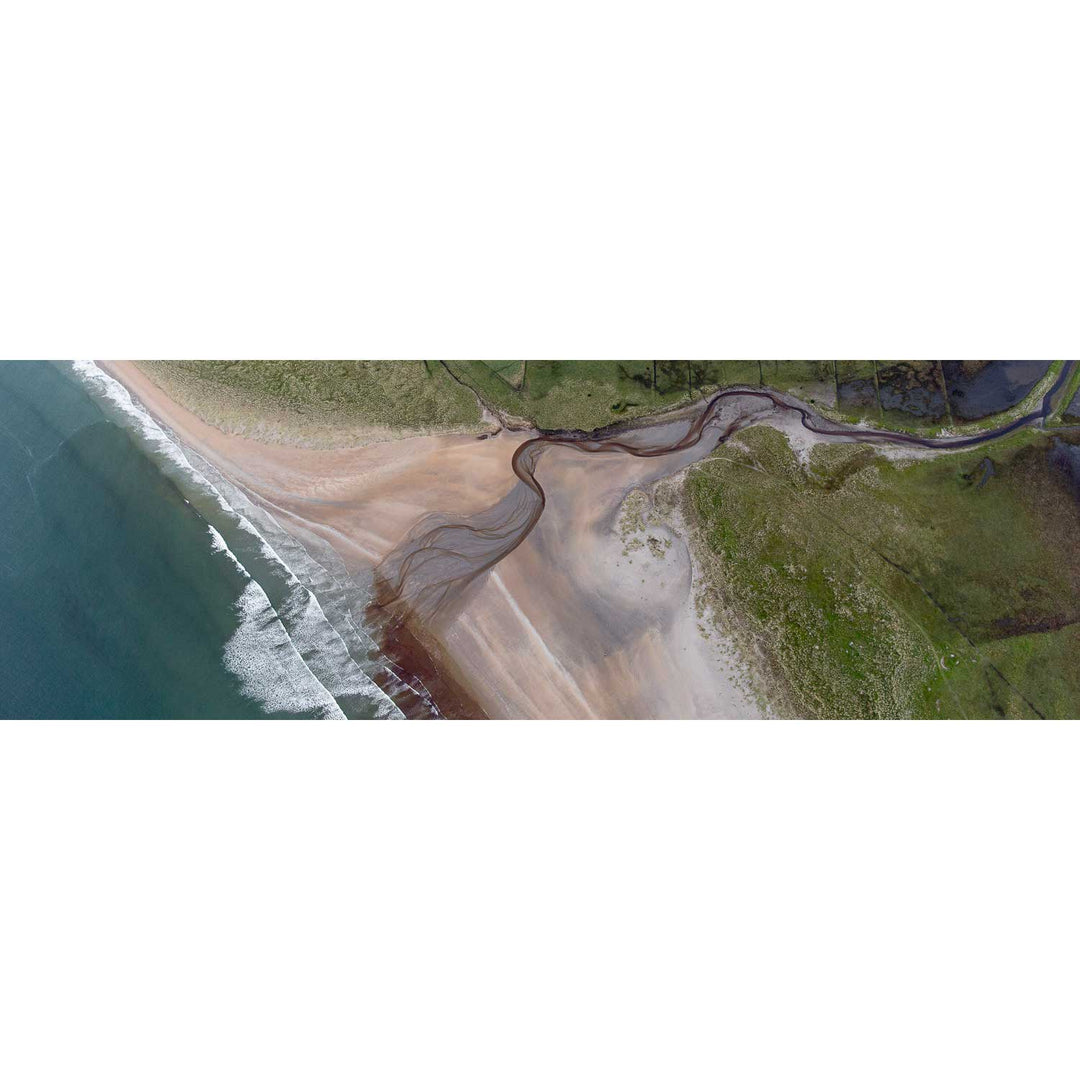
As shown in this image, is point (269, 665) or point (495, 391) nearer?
point (269, 665)

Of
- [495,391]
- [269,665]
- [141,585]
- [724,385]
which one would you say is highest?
[495,391]

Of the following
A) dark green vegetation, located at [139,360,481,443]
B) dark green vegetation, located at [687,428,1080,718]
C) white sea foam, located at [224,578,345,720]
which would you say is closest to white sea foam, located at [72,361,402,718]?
white sea foam, located at [224,578,345,720]

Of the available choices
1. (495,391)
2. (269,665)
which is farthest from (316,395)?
(269,665)

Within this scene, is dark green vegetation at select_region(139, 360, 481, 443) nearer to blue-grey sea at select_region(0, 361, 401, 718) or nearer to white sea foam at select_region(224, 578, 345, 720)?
blue-grey sea at select_region(0, 361, 401, 718)

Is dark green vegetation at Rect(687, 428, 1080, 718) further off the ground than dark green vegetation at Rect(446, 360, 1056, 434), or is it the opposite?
dark green vegetation at Rect(446, 360, 1056, 434)

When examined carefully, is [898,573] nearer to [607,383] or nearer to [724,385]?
[724,385]

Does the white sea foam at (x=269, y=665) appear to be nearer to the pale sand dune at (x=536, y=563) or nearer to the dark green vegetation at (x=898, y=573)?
the pale sand dune at (x=536, y=563)
